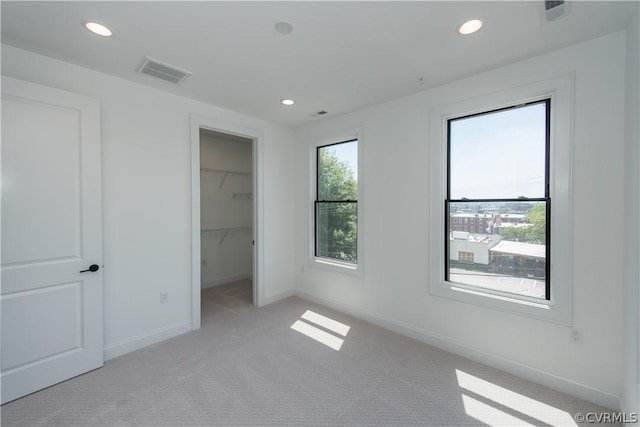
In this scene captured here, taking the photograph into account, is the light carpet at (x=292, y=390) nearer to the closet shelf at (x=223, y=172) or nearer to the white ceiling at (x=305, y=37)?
the white ceiling at (x=305, y=37)

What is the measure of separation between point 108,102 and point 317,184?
2.57 meters

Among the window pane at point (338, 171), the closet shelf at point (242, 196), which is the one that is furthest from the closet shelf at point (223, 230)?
the window pane at point (338, 171)

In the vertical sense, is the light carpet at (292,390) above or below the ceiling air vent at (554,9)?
below

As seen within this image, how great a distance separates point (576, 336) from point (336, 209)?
268cm

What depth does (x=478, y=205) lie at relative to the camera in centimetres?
261

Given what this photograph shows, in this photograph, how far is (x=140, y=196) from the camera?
2758 millimetres

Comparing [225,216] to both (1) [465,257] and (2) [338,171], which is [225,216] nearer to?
(2) [338,171]

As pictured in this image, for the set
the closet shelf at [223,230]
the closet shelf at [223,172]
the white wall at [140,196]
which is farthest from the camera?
the closet shelf at [223,230]

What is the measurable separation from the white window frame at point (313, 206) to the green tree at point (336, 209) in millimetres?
78

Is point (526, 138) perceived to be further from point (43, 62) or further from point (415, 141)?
point (43, 62)

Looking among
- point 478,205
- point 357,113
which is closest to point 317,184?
point 357,113

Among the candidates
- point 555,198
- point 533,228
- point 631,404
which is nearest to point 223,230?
point 533,228

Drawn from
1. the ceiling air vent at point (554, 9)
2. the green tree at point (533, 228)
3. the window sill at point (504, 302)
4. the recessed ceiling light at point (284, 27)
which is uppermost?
the recessed ceiling light at point (284, 27)

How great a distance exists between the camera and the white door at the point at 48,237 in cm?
201
